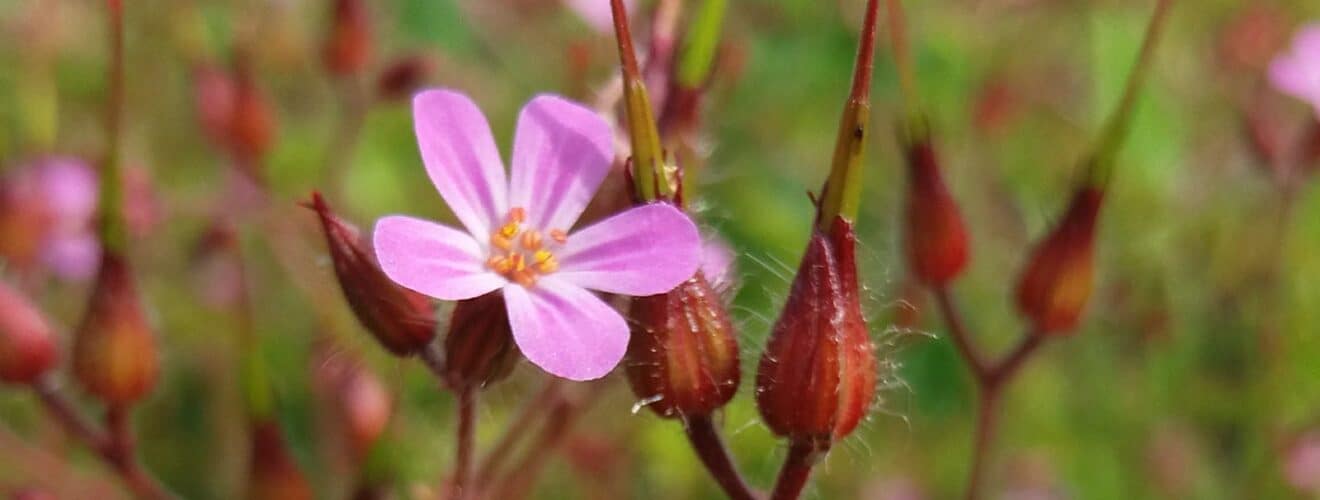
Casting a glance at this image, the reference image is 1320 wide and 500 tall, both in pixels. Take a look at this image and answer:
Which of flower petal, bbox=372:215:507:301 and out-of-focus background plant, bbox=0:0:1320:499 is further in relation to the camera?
out-of-focus background plant, bbox=0:0:1320:499

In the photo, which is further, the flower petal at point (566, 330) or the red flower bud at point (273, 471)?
the red flower bud at point (273, 471)

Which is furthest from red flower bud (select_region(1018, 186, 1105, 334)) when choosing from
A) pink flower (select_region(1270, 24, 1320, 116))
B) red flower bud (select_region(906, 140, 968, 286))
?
pink flower (select_region(1270, 24, 1320, 116))

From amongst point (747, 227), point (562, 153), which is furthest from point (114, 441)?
point (747, 227)

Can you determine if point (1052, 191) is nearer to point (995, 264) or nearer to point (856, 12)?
point (995, 264)

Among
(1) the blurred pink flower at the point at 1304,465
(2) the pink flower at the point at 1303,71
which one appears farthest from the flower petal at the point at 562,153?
(1) the blurred pink flower at the point at 1304,465

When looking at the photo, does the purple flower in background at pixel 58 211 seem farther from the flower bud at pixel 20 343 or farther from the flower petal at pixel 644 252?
the flower petal at pixel 644 252

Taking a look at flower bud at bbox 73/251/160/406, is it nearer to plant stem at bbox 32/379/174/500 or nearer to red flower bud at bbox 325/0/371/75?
plant stem at bbox 32/379/174/500

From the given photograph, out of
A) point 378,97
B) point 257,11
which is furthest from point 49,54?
point 378,97
